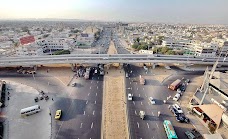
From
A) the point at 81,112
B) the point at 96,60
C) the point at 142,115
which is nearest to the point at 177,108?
the point at 142,115

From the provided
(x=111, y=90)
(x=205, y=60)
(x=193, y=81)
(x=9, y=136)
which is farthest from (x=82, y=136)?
(x=205, y=60)

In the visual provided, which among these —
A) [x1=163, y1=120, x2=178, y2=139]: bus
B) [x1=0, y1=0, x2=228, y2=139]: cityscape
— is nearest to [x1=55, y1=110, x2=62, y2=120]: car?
[x1=0, y1=0, x2=228, y2=139]: cityscape

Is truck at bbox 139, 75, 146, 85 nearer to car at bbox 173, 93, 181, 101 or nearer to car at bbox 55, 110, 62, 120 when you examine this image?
car at bbox 173, 93, 181, 101

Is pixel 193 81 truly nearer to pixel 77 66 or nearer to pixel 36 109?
pixel 77 66

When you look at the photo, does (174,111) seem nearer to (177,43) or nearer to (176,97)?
(176,97)

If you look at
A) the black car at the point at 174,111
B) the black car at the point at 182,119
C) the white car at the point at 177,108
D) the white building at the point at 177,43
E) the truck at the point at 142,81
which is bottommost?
the black car at the point at 182,119

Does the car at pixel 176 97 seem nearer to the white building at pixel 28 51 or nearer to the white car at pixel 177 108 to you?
the white car at pixel 177 108

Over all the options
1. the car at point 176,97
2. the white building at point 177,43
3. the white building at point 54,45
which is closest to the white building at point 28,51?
the white building at point 54,45
